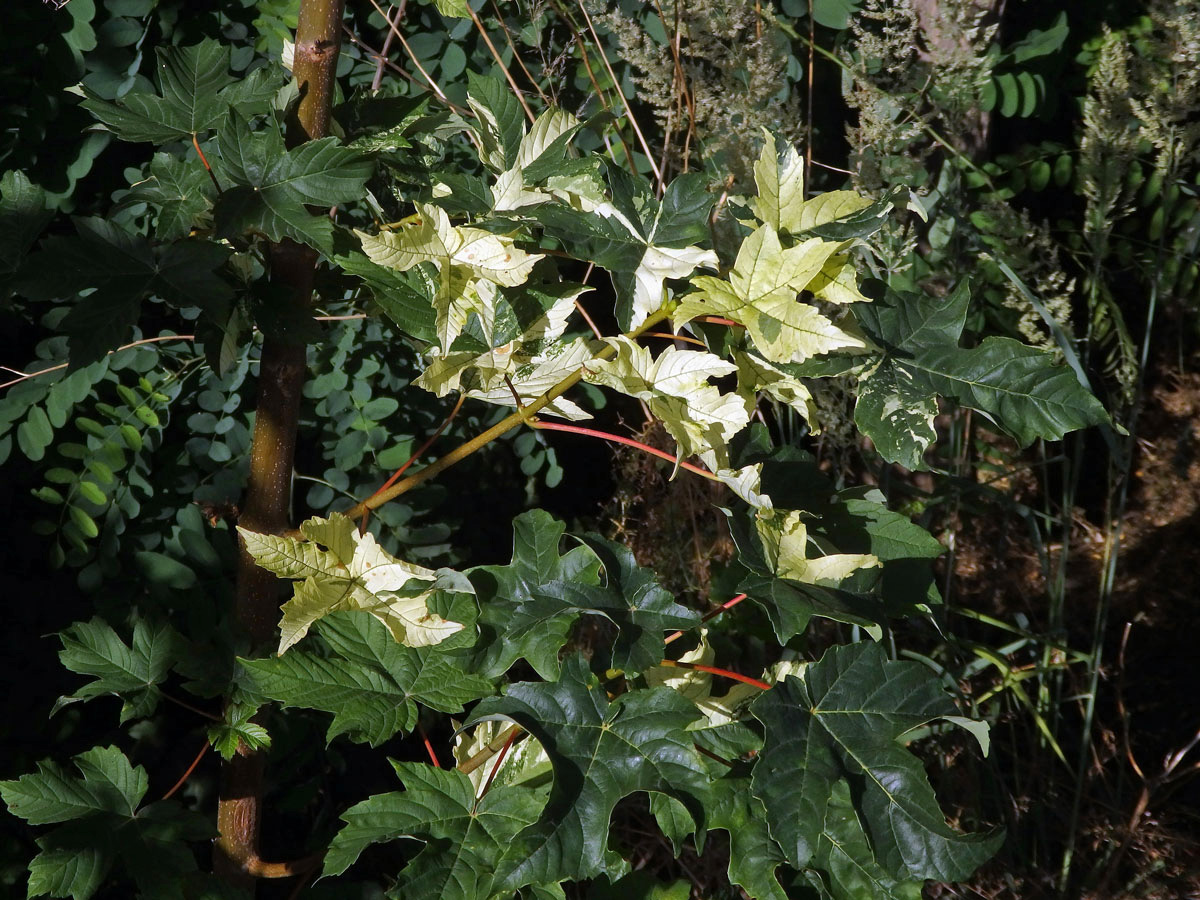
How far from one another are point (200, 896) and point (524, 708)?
0.35 m

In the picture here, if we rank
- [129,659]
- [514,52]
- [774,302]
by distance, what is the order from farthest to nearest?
[514,52] < [129,659] < [774,302]

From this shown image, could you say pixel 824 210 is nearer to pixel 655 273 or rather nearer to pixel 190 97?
pixel 655 273

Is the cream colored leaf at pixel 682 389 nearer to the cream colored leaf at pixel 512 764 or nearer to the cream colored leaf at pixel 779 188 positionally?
the cream colored leaf at pixel 779 188

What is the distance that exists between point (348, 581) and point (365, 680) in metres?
0.10

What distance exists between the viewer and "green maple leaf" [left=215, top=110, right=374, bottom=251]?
23.5 inches

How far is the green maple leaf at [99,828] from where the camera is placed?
73cm

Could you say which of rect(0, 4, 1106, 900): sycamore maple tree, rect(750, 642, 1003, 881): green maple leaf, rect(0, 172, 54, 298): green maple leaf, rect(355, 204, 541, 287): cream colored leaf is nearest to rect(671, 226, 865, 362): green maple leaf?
rect(0, 4, 1106, 900): sycamore maple tree

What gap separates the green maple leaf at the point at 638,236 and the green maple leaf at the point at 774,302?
21 millimetres

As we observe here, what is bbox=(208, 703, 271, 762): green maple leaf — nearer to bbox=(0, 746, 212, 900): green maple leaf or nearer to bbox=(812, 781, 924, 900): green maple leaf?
bbox=(0, 746, 212, 900): green maple leaf

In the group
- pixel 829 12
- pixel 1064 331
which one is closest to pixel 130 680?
pixel 1064 331

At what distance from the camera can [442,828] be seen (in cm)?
69

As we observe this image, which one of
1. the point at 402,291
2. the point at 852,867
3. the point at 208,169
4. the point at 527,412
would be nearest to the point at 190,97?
the point at 208,169

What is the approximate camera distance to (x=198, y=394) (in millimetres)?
1318

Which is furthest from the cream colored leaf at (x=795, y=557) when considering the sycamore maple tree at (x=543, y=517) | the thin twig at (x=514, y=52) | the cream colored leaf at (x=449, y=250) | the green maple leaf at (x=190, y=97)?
the thin twig at (x=514, y=52)
